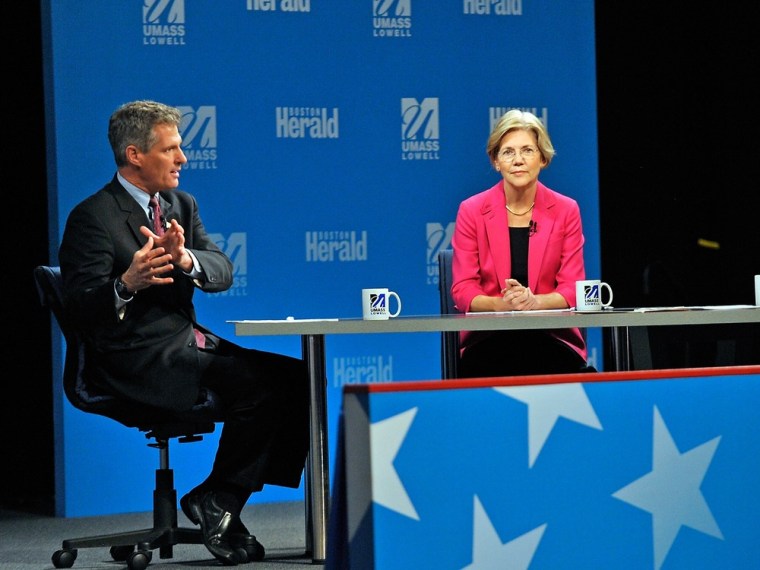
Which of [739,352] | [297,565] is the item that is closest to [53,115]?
[297,565]

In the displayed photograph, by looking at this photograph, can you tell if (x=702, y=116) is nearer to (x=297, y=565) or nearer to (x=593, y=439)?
(x=297, y=565)

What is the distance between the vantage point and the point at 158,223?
372cm

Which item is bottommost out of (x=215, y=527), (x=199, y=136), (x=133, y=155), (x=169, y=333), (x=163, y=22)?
(x=215, y=527)

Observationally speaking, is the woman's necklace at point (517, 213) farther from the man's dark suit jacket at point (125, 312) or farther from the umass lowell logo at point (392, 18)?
the umass lowell logo at point (392, 18)

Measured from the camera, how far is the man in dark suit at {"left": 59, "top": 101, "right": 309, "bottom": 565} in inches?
138

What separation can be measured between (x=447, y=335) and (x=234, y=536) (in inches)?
39.0

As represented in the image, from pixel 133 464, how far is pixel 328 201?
4.53ft

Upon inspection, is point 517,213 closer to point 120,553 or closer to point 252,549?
point 252,549

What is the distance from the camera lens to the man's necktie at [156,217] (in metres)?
3.71

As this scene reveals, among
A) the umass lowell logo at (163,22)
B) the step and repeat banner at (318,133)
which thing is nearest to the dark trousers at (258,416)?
the step and repeat banner at (318,133)

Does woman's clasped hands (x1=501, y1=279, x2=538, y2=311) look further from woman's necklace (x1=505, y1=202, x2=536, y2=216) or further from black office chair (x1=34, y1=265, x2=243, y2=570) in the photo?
black office chair (x1=34, y1=265, x2=243, y2=570)

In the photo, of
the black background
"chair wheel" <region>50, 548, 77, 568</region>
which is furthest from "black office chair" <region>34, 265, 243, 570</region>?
the black background

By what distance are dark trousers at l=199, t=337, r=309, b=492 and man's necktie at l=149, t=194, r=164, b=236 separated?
1.31 ft

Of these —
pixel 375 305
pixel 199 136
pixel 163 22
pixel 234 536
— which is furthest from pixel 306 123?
pixel 234 536
